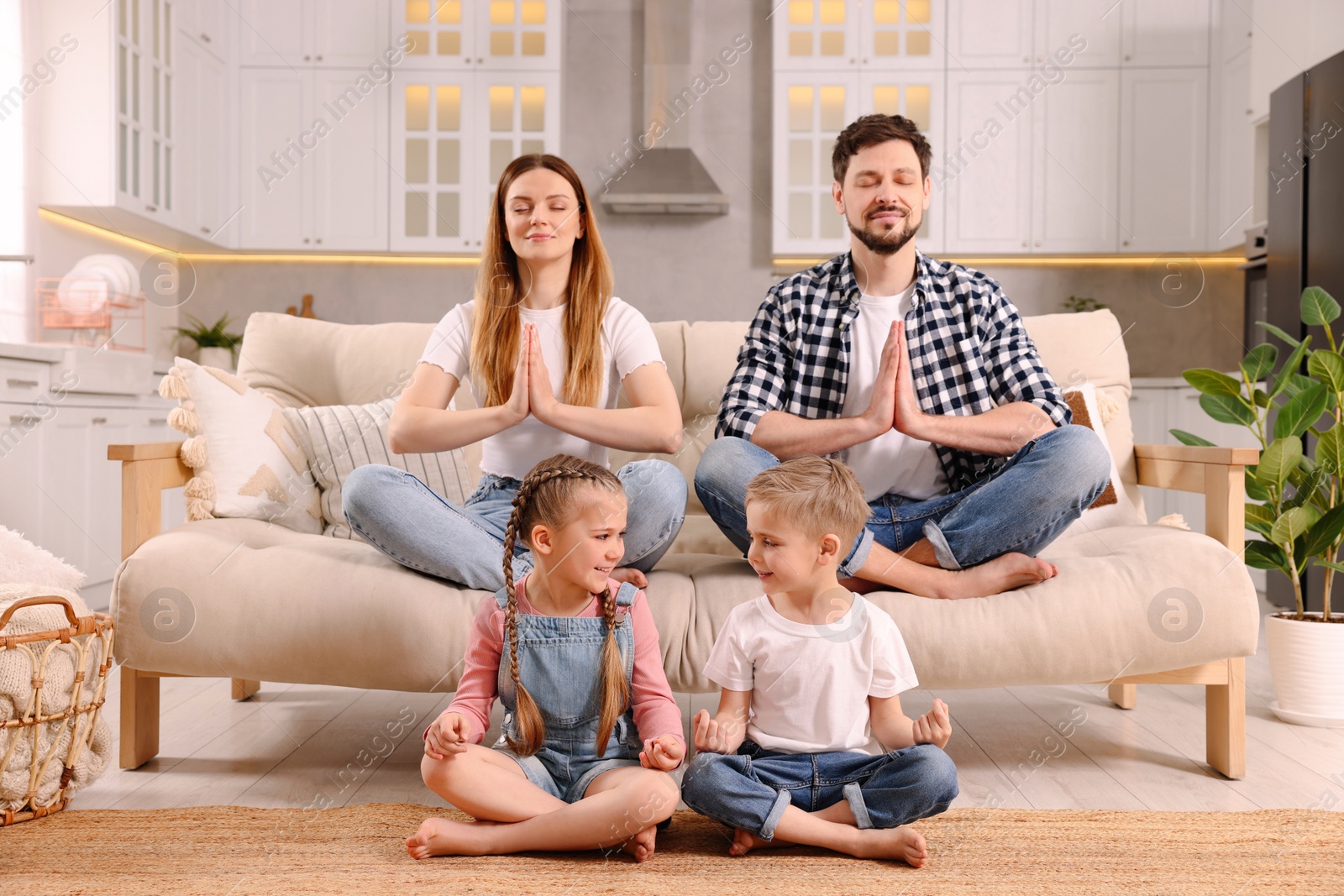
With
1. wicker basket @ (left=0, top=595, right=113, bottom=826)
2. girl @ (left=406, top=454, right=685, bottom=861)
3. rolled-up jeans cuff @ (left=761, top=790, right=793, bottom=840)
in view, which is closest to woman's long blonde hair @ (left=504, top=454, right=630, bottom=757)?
girl @ (left=406, top=454, right=685, bottom=861)

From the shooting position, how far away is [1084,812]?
1.46 metres

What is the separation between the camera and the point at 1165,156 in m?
4.28

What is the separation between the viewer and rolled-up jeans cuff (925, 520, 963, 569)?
1.61 m

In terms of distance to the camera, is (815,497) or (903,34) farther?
(903,34)

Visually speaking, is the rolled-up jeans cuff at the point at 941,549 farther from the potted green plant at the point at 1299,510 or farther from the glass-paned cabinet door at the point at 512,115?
the glass-paned cabinet door at the point at 512,115

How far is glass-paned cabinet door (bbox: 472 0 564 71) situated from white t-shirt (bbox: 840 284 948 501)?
2.99 meters

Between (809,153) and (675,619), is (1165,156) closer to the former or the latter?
(809,153)

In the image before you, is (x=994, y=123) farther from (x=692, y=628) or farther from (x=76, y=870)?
(x=76, y=870)

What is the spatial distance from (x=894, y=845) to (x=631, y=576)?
535mm

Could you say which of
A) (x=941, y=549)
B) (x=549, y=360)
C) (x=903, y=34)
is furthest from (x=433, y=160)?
(x=941, y=549)

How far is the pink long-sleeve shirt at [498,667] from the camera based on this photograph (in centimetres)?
131

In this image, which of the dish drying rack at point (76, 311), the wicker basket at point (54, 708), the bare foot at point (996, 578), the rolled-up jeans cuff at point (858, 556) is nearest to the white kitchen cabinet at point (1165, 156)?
the bare foot at point (996, 578)

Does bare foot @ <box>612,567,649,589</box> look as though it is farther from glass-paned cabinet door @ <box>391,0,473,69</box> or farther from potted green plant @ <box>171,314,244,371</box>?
glass-paned cabinet door @ <box>391,0,473,69</box>

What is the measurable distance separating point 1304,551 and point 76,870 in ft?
6.99
